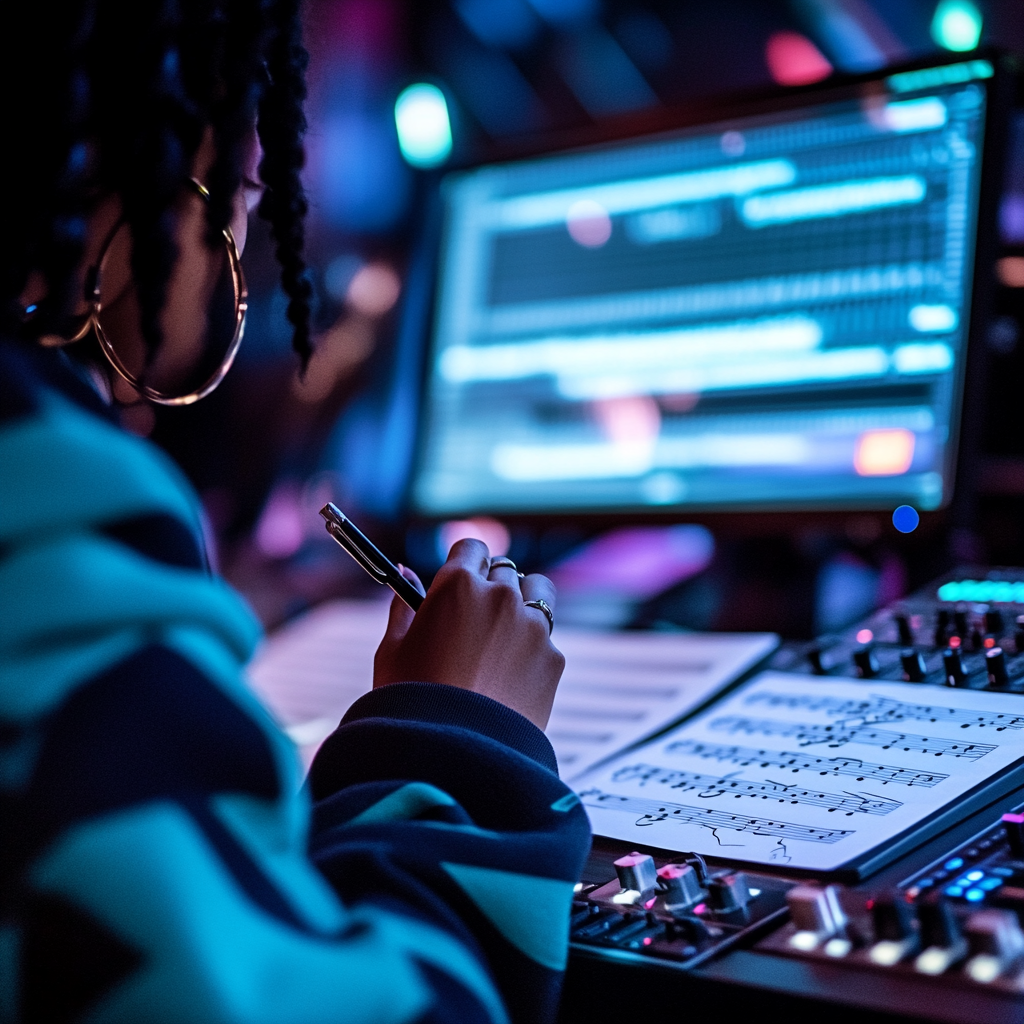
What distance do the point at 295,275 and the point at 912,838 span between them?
50cm

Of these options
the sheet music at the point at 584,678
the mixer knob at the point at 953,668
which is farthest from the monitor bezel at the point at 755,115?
the mixer knob at the point at 953,668

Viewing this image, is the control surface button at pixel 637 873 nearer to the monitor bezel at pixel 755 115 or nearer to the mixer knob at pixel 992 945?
the mixer knob at pixel 992 945

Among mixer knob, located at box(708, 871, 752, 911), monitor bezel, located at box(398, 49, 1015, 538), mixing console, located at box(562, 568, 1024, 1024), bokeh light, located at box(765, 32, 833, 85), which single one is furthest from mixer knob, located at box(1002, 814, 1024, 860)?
bokeh light, located at box(765, 32, 833, 85)

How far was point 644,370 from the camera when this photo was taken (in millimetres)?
1059

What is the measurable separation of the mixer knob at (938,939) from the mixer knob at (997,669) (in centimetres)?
26

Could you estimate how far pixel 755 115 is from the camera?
1020 mm

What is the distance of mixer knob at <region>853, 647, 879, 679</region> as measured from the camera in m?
0.72

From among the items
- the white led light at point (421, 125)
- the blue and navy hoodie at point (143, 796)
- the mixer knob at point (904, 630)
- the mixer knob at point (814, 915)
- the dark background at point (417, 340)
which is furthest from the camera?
the white led light at point (421, 125)

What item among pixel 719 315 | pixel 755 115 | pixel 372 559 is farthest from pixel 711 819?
pixel 755 115

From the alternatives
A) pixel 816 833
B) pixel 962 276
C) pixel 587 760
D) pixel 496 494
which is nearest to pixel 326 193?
pixel 496 494

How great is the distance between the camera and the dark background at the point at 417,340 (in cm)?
99

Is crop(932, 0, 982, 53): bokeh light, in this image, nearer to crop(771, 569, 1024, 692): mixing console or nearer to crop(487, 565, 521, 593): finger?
crop(771, 569, 1024, 692): mixing console

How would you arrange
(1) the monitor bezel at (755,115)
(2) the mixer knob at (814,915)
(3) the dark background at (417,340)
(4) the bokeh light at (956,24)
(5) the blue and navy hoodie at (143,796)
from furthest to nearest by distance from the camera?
(4) the bokeh light at (956,24)
(3) the dark background at (417,340)
(1) the monitor bezel at (755,115)
(2) the mixer knob at (814,915)
(5) the blue and navy hoodie at (143,796)

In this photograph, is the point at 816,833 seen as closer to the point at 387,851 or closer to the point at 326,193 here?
the point at 387,851
